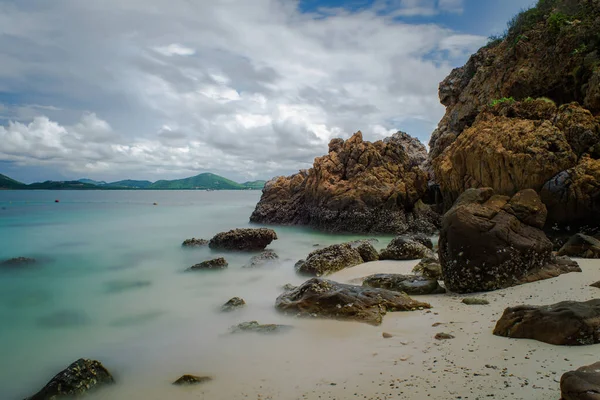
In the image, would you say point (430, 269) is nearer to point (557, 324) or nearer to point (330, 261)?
point (330, 261)

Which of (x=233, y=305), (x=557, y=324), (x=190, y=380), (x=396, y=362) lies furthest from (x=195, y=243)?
(x=557, y=324)

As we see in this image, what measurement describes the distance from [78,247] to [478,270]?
788 inches

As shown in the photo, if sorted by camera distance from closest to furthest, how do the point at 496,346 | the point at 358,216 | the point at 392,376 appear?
the point at 392,376 < the point at 496,346 < the point at 358,216

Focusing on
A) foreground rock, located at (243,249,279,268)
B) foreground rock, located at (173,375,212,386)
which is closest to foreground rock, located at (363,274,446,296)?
foreground rock, located at (173,375,212,386)

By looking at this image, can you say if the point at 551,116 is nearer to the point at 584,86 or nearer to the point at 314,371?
the point at 584,86

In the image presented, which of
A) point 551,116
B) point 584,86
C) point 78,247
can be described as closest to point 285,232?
point 78,247

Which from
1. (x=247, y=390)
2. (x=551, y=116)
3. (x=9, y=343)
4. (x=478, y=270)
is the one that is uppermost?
(x=551, y=116)

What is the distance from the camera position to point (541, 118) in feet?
56.9

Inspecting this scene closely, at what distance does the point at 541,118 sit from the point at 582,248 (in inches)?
334

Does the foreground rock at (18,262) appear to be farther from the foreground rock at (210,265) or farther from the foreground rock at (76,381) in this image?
the foreground rock at (76,381)

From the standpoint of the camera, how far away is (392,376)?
4.66 m

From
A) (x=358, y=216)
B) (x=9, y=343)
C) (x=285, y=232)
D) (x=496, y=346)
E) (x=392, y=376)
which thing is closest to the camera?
(x=392, y=376)

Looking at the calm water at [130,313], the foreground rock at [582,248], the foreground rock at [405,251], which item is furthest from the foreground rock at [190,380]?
the foreground rock at [582,248]

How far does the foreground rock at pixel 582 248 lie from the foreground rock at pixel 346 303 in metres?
6.24
